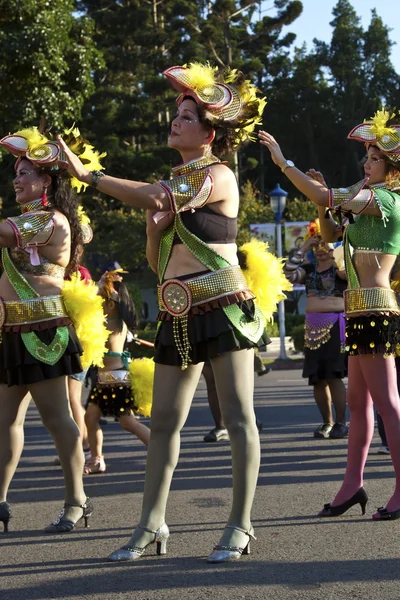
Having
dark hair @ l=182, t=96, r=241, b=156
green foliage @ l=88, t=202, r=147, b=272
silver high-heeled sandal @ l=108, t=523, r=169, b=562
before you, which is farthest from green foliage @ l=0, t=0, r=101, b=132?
silver high-heeled sandal @ l=108, t=523, r=169, b=562

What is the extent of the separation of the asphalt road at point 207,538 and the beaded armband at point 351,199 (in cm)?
173

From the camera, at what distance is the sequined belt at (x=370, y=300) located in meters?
5.86

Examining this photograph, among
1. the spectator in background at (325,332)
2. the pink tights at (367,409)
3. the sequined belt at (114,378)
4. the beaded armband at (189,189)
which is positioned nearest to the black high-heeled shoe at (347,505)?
the pink tights at (367,409)

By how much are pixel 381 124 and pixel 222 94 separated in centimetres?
128

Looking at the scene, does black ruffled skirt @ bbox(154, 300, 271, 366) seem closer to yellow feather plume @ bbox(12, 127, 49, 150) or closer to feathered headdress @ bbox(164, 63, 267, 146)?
feathered headdress @ bbox(164, 63, 267, 146)

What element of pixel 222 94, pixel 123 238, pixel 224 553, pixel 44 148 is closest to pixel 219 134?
pixel 222 94

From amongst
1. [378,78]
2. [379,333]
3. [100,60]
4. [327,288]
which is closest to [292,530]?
[379,333]

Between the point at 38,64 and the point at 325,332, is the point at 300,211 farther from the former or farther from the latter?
the point at 325,332

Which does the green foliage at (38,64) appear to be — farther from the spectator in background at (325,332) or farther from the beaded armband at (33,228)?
the beaded armband at (33,228)

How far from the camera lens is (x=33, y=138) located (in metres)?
5.66

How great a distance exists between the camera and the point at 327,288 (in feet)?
32.4

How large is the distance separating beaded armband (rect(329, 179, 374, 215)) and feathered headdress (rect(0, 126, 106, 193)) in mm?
1337

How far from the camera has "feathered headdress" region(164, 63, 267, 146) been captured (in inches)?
201

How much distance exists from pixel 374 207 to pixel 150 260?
1.29 m
